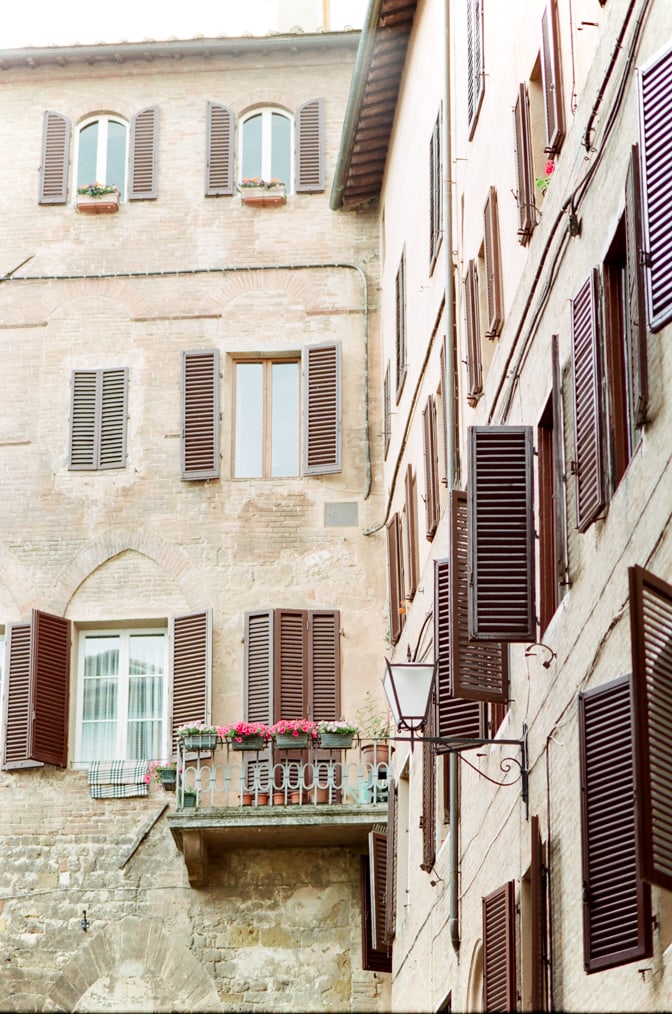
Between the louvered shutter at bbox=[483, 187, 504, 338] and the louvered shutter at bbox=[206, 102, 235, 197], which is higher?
the louvered shutter at bbox=[206, 102, 235, 197]

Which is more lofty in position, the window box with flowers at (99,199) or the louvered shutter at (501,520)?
the window box with flowers at (99,199)

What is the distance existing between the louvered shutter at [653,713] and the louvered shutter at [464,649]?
3.81 m

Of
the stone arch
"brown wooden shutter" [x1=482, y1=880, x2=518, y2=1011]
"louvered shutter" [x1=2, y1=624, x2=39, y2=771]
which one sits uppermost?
"louvered shutter" [x1=2, y1=624, x2=39, y2=771]

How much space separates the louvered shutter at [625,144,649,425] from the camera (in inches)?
332

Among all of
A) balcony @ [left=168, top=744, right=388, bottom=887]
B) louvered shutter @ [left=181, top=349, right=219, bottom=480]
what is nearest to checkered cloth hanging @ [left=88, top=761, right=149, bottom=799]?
balcony @ [left=168, top=744, right=388, bottom=887]

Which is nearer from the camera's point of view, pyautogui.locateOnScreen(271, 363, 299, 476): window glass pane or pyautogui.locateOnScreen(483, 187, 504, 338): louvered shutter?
pyautogui.locateOnScreen(483, 187, 504, 338): louvered shutter

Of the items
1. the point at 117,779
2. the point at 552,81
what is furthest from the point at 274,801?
the point at 552,81

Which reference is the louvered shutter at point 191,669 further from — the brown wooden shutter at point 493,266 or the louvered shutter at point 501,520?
the louvered shutter at point 501,520

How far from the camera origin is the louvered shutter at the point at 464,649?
11.6 metres

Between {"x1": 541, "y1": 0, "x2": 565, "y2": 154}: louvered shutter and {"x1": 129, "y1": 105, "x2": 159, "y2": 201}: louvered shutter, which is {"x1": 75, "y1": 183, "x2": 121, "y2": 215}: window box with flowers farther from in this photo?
{"x1": 541, "y1": 0, "x2": 565, "y2": 154}: louvered shutter

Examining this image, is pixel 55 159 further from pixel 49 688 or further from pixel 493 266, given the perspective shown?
pixel 493 266

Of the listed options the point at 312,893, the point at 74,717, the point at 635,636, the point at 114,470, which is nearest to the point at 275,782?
the point at 312,893

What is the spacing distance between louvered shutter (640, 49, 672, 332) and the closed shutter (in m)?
16.4

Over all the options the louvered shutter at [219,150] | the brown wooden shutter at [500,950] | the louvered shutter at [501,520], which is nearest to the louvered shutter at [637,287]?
the louvered shutter at [501,520]
